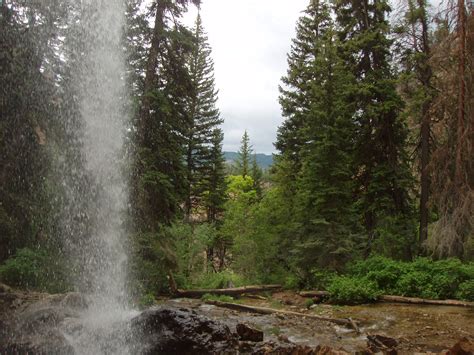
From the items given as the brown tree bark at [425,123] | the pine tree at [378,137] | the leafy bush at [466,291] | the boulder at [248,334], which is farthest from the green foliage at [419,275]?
the boulder at [248,334]

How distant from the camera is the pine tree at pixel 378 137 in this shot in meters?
16.2

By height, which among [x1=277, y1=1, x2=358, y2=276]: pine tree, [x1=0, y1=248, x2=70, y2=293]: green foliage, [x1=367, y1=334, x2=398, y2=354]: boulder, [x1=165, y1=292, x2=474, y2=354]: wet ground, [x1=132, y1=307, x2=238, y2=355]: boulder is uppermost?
[x1=277, y1=1, x2=358, y2=276]: pine tree

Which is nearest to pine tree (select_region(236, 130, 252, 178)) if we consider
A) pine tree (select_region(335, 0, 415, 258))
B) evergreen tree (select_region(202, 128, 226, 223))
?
evergreen tree (select_region(202, 128, 226, 223))

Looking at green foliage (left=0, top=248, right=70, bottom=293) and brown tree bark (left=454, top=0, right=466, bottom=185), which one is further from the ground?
brown tree bark (left=454, top=0, right=466, bottom=185)

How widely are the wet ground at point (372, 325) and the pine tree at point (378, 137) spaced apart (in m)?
4.58

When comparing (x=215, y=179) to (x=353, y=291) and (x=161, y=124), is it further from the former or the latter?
(x=353, y=291)

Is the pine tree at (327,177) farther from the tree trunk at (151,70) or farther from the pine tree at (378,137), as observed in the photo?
the tree trunk at (151,70)

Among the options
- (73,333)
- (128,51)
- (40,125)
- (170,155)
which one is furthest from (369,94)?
(73,333)

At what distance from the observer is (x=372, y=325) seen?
979 centimetres

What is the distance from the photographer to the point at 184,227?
61.1 feet

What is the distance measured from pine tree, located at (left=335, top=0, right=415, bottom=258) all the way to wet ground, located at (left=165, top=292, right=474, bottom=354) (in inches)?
180

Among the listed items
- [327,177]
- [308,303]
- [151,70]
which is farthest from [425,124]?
[151,70]

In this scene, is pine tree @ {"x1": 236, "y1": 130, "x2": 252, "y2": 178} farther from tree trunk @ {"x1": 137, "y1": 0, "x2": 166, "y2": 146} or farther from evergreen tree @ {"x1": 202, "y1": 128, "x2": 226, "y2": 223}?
tree trunk @ {"x1": 137, "y1": 0, "x2": 166, "y2": 146}

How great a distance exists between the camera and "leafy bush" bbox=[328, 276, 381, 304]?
502 inches
